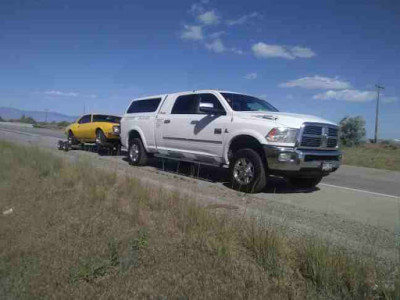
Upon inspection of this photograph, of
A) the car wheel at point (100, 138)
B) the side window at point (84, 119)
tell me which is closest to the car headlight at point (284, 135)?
the car wheel at point (100, 138)

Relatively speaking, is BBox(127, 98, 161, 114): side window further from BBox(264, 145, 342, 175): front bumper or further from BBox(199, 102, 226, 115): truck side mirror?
BBox(264, 145, 342, 175): front bumper

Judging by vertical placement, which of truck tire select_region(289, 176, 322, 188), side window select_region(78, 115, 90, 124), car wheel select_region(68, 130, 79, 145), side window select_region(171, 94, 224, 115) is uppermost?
side window select_region(171, 94, 224, 115)

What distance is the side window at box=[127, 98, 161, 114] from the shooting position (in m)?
10.7

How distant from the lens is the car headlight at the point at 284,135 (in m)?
6.96

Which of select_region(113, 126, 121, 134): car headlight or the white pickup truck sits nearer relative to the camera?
the white pickup truck

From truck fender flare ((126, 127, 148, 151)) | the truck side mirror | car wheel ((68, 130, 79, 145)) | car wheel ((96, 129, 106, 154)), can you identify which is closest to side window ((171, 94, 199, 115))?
the truck side mirror

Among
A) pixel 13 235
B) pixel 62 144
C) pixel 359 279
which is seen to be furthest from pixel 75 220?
pixel 62 144

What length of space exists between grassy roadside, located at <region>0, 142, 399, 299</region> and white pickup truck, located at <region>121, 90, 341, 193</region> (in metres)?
2.27

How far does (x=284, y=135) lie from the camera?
6969 millimetres

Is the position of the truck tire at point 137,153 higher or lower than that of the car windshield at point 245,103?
lower

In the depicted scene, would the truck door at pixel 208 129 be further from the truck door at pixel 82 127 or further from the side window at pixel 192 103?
the truck door at pixel 82 127

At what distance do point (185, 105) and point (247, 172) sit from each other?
3028 millimetres

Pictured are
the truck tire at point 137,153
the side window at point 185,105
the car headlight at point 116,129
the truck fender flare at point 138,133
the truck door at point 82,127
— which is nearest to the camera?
the side window at point 185,105

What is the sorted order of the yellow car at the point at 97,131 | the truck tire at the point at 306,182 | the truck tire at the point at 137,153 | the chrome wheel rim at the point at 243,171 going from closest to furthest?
the chrome wheel rim at the point at 243,171 → the truck tire at the point at 306,182 → the truck tire at the point at 137,153 → the yellow car at the point at 97,131
